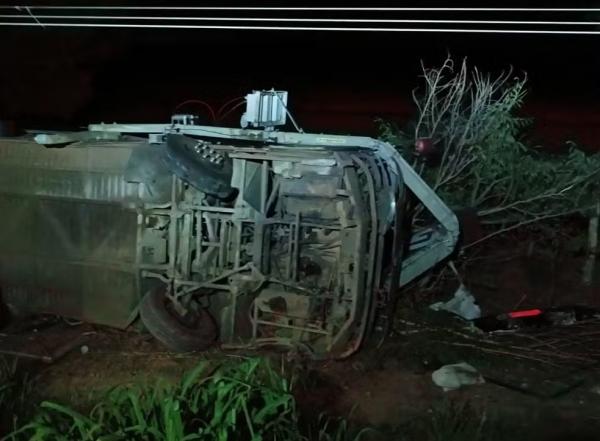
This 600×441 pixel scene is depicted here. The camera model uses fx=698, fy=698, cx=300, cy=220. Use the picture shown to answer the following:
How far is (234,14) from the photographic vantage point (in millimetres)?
12148

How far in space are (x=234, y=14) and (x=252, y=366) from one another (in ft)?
29.0

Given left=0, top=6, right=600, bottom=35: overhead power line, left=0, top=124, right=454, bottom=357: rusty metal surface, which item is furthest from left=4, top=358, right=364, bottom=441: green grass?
left=0, top=6, right=600, bottom=35: overhead power line

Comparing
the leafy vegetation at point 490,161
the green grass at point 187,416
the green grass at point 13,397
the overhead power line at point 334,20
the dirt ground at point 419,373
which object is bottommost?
the dirt ground at point 419,373

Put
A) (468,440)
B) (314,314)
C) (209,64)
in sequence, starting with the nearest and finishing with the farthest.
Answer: (468,440) → (314,314) → (209,64)

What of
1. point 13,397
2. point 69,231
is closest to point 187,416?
point 13,397

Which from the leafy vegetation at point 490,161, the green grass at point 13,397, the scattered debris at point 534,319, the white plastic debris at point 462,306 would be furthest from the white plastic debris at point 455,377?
the green grass at point 13,397

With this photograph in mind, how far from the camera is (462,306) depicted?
8.41m

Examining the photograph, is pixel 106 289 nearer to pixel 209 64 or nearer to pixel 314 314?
pixel 314 314

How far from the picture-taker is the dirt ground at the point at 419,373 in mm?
5676

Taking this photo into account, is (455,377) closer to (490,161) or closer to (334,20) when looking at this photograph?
(334,20)

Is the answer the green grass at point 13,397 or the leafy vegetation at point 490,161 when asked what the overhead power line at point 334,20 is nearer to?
the leafy vegetation at point 490,161

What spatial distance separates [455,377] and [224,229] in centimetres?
258

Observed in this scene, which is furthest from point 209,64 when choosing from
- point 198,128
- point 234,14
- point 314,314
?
point 314,314

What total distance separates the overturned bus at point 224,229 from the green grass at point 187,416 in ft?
7.21
